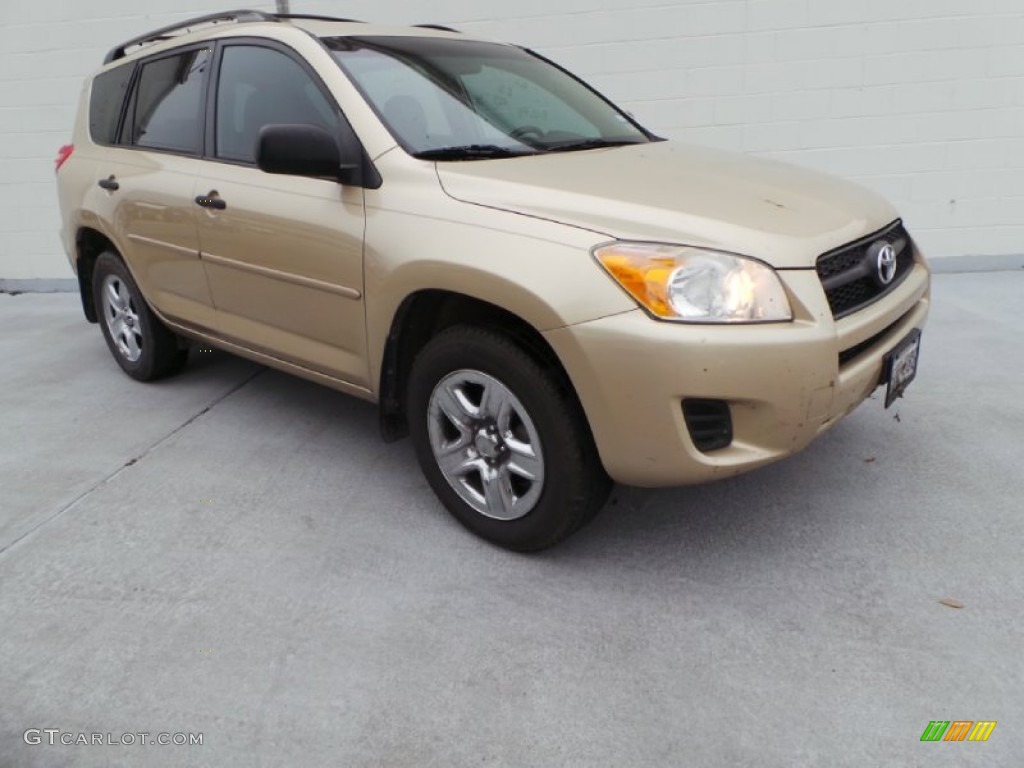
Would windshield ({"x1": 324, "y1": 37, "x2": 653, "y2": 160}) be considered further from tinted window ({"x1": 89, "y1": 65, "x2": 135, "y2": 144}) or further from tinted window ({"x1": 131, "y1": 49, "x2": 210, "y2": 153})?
tinted window ({"x1": 89, "y1": 65, "x2": 135, "y2": 144})

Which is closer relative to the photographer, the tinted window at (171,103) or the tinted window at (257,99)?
the tinted window at (257,99)

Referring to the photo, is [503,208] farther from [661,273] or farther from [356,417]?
[356,417]

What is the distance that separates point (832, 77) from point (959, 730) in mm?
5145

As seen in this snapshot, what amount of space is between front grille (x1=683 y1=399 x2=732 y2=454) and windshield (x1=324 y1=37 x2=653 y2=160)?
A: 1192 millimetres

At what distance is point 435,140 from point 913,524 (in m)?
2.09

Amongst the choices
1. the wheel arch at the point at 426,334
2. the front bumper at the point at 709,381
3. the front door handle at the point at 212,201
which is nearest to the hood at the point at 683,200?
the front bumper at the point at 709,381

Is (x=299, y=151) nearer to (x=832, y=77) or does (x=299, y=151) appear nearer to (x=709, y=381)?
(x=709, y=381)

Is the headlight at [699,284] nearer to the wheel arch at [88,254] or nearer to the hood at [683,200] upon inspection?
the hood at [683,200]

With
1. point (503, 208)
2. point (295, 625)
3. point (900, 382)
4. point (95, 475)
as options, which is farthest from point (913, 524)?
point (95, 475)

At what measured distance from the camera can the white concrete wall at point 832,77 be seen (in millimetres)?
5691

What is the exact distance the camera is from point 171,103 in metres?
3.74

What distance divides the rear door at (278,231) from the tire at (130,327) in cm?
84

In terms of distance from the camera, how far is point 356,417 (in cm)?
388

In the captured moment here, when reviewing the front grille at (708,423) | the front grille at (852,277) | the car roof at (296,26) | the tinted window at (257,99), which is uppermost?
the car roof at (296,26)
